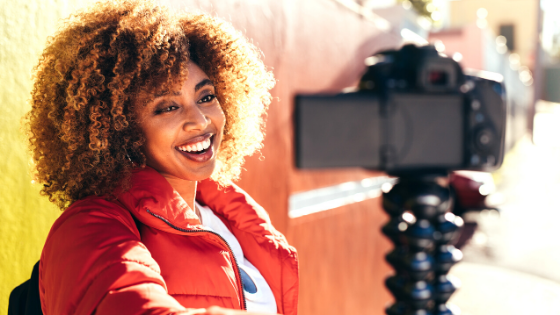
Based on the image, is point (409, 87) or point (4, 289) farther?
point (409, 87)

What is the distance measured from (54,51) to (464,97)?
47.6 inches

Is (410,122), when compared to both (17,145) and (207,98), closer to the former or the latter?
(207,98)

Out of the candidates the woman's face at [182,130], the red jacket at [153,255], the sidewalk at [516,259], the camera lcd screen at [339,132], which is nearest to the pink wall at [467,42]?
the sidewalk at [516,259]

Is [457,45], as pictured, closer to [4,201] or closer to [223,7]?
[223,7]

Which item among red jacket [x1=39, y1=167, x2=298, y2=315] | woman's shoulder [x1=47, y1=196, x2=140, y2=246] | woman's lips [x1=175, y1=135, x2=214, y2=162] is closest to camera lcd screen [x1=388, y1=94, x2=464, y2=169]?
red jacket [x1=39, y1=167, x2=298, y2=315]

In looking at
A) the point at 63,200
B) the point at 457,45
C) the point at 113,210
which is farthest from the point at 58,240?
the point at 457,45

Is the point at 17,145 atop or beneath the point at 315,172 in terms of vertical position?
atop

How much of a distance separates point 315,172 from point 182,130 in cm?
184

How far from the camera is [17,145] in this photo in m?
1.20

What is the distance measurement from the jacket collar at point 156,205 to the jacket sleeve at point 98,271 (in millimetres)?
76

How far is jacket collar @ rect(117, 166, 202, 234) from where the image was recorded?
952 millimetres

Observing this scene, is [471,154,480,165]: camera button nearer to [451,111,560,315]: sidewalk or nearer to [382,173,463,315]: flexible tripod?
[382,173,463,315]: flexible tripod

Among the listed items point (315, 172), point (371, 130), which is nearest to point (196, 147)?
point (371, 130)

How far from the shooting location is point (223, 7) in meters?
1.89
